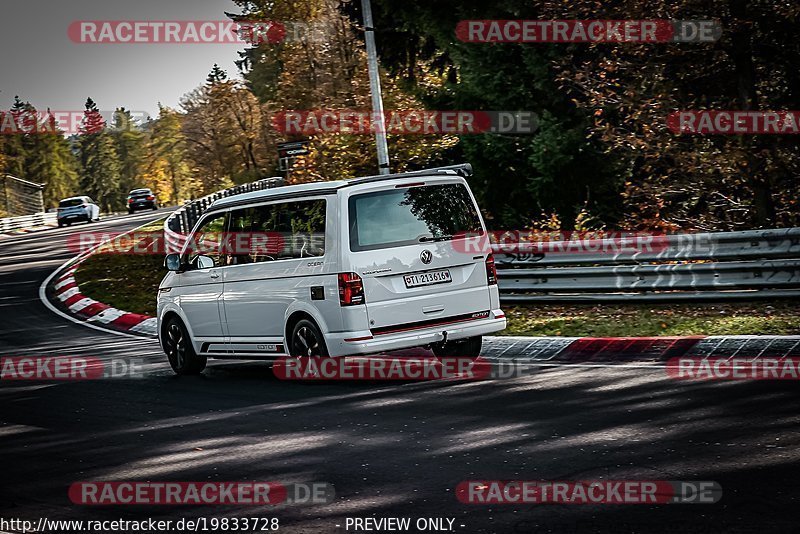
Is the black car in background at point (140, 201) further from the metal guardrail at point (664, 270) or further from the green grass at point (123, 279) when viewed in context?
Result: the metal guardrail at point (664, 270)

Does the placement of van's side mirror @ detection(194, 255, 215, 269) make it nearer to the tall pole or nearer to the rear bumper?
the rear bumper

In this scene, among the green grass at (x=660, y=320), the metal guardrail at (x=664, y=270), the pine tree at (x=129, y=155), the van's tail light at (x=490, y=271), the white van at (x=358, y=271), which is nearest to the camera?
the white van at (x=358, y=271)

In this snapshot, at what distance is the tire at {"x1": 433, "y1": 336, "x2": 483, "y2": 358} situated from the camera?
1192cm

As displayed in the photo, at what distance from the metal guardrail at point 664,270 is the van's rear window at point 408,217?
3.27m

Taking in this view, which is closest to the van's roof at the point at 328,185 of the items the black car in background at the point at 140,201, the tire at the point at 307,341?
the tire at the point at 307,341

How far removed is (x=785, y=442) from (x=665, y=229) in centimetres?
979

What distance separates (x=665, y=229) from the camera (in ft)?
54.6

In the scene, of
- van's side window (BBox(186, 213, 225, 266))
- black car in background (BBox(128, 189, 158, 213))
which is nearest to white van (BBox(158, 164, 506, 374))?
van's side window (BBox(186, 213, 225, 266))

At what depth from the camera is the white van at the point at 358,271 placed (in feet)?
34.8

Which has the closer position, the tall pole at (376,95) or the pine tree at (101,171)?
the tall pole at (376,95)

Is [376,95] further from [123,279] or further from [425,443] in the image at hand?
[425,443]

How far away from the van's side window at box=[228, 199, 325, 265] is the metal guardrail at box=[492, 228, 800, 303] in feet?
15.0

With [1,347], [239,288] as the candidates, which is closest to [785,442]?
[239,288]

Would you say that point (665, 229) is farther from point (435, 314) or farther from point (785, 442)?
point (785, 442)
